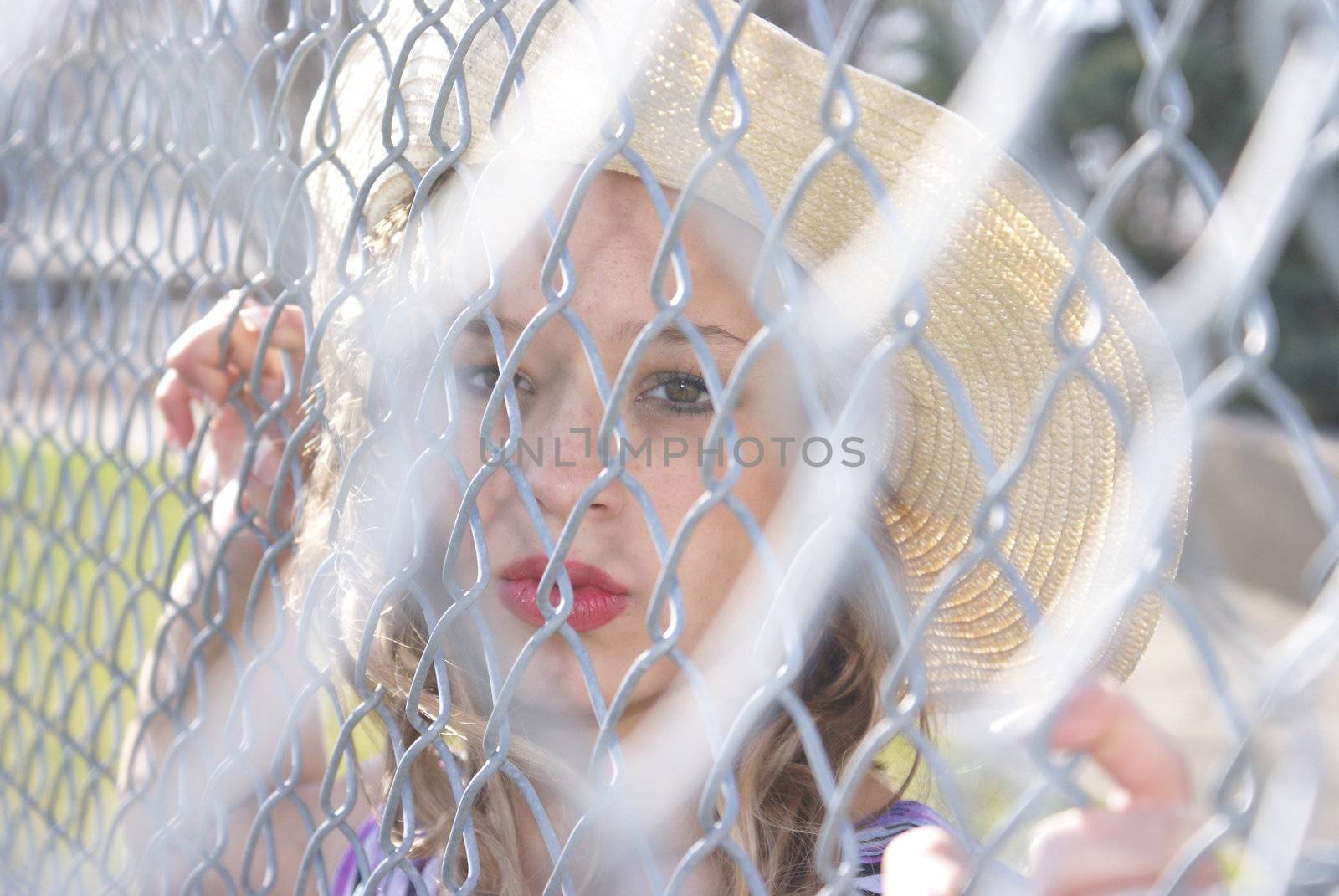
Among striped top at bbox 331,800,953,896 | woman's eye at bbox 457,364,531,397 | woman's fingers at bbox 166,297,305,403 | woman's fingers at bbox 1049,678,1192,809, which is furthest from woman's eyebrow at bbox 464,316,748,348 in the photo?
woman's fingers at bbox 1049,678,1192,809

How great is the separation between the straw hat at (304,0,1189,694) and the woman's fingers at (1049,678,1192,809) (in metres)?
0.18

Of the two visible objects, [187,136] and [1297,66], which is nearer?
[1297,66]

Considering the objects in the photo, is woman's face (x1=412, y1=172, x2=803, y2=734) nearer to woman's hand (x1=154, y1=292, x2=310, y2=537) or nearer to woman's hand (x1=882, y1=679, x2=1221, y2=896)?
woman's hand (x1=154, y1=292, x2=310, y2=537)

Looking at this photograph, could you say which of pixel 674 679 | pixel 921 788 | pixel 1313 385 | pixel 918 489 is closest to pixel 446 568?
pixel 674 679

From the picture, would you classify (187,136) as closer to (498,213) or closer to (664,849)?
(498,213)

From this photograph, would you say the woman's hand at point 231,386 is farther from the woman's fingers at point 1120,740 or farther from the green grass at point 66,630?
the woman's fingers at point 1120,740

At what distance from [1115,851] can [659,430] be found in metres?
0.76

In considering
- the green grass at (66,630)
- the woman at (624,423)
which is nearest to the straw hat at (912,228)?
the woman at (624,423)

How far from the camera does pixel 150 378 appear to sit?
177cm

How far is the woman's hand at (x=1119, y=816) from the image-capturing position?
2.21 ft

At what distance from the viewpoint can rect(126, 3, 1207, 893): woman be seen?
1062mm

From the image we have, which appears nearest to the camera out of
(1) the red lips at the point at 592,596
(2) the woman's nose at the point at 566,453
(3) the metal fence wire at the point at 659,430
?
(3) the metal fence wire at the point at 659,430

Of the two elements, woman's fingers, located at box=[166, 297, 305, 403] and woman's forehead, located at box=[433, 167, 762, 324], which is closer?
woman's forehead, located at box=[433, 167, 762, 324]

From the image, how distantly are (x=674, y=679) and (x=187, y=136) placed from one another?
965mm
